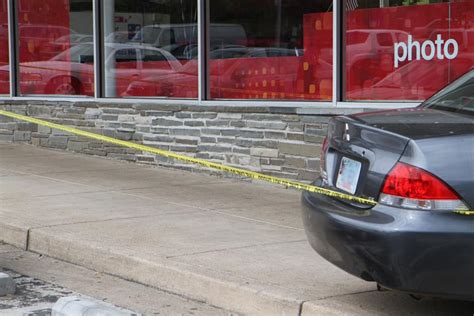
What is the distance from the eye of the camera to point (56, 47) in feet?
42.9

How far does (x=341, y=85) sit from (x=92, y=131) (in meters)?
4.26

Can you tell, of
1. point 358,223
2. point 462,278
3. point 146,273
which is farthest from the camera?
point 146,273

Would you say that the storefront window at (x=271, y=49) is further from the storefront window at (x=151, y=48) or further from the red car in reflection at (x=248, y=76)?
the storefront window at (x=151, y=48)

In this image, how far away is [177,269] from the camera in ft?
20.1

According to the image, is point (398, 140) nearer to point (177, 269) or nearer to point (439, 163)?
point (439, 163)

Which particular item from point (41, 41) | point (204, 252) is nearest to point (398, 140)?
point (204, 252)

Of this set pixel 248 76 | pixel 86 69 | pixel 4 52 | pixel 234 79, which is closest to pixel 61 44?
pixel 86 69

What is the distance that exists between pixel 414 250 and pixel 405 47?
500 centimetres

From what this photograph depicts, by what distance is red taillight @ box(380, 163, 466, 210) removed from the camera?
4.29 metres

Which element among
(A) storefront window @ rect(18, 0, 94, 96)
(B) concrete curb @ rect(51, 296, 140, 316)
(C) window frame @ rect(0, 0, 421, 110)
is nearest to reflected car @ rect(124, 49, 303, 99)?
(C) window frame @ rect(0, 0, 421, 110)

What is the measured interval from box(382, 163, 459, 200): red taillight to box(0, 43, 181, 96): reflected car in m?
7.23

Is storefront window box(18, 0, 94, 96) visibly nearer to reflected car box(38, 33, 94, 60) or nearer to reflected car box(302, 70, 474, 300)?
reflected car box(38, 33, 94, 60)

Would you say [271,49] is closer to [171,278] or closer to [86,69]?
[86,69]

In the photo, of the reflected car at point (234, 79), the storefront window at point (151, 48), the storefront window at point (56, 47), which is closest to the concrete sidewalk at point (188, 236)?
the reflected car at point (234, 79)
